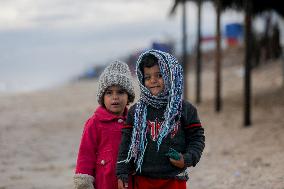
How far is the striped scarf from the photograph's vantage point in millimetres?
3010

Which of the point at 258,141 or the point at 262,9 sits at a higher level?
the point at 262,9

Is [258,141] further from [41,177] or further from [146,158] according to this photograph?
[146,158]

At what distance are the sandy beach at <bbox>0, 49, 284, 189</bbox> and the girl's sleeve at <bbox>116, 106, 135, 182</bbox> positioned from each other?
10.9ft

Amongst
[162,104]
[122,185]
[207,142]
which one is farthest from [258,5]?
[122,185]

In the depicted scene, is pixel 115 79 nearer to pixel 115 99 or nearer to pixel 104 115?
Answer: pixel 115 99

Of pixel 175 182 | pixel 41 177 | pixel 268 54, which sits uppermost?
pixel 268 54

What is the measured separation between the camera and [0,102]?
18828mm

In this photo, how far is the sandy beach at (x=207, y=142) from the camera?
702cm

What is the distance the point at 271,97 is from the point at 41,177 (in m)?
7.79

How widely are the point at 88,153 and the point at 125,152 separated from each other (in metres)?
0.31

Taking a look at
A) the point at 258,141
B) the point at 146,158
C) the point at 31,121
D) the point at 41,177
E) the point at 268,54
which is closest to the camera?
the point at 146,158

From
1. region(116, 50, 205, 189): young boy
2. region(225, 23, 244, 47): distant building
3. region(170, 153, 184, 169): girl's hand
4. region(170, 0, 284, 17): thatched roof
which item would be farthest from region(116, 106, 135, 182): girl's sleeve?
region(225, 23, 244, 47): distant building

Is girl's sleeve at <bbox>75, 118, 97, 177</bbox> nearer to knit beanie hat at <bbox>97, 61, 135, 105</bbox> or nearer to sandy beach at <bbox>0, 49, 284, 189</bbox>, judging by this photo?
knit beanie hat at <bbox>97, 61, 135, 105</bbox>

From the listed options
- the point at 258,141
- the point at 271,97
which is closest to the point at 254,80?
the point at 271,97
